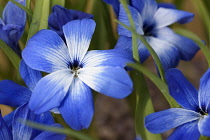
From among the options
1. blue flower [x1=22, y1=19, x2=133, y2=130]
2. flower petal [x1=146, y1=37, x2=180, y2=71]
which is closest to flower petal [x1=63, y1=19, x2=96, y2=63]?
blue flower [x1=22, y1=19, x2=133, y2=130]

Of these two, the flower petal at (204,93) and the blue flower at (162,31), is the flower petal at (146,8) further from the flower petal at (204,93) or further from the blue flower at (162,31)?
the flower petal at (204,93)

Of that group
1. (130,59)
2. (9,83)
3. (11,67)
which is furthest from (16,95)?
(11,67)

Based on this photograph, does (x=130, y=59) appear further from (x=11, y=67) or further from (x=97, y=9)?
(x=11, y=67)

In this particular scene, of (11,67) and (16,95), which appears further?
(11,67)

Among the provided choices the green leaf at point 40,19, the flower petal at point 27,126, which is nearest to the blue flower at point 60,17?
the green leaf at point 40,19

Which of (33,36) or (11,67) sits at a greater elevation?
(33,36)

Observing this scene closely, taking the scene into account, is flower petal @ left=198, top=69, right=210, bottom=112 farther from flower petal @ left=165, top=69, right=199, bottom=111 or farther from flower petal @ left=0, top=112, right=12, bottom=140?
flower petal @ left=0, top=112, right=12, bottom=140

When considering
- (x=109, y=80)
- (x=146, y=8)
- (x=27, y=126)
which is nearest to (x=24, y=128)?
(x=27, y=126)
